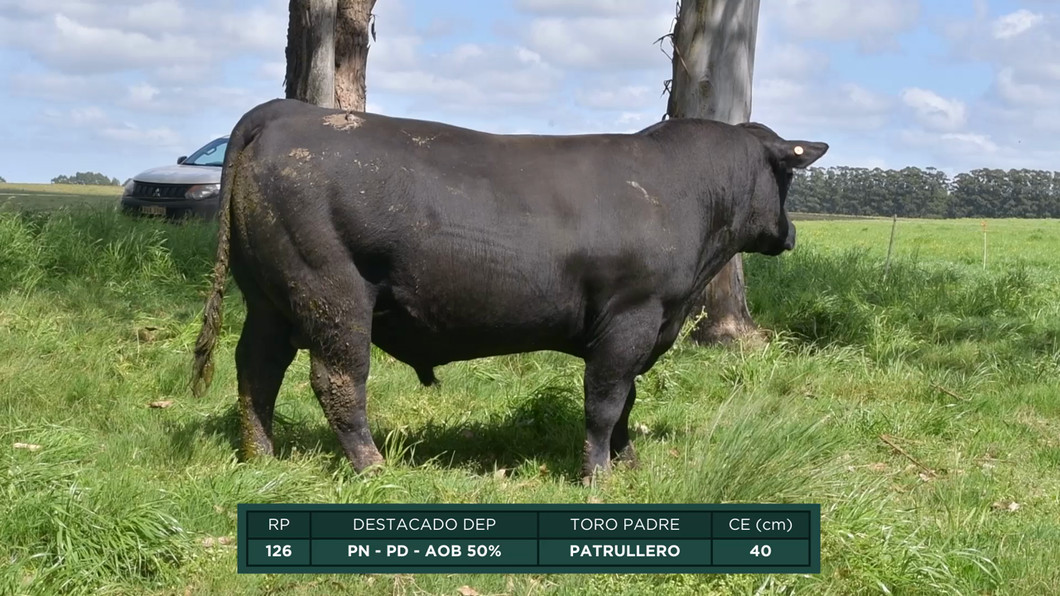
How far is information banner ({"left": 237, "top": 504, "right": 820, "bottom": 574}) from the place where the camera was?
4566mm

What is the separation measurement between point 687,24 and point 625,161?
4.22 m

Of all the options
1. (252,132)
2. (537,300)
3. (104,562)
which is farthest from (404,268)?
(104,562)

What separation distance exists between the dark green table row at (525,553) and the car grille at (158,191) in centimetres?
1292

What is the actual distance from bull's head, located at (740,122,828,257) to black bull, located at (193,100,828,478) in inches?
12.9

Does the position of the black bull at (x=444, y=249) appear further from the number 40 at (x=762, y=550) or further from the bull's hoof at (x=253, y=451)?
the number 40 at (x=762, y=550)

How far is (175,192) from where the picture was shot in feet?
54.5

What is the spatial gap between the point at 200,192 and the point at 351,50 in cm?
591

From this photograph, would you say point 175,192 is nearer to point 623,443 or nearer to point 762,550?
point 623,443

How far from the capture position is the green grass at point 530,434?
179 inches

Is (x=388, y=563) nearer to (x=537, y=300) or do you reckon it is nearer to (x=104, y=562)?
(x=104, y=562)

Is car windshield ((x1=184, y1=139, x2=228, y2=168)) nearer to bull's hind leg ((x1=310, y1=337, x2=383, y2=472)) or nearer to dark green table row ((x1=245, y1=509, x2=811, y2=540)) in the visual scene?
bull's hind leg ((x1=310, y1=337, x2=383, y2=472))

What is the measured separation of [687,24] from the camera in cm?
991

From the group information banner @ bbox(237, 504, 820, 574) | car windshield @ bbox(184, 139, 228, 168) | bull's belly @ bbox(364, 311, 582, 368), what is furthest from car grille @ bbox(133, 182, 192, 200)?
information banner @ bbox(237, 504, 820, 574)

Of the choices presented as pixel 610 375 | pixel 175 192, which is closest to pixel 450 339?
pixel 610 375
